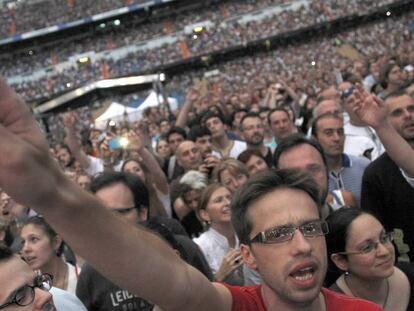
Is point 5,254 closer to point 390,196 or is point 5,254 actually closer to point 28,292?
point 28,292

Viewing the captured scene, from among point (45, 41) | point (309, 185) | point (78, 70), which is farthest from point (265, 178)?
point (45, 41)

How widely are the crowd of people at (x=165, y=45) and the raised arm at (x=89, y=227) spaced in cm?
3143

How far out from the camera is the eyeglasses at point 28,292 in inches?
75.5

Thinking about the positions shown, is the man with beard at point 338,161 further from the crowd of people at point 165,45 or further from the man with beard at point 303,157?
the crowd of people at point 165,45

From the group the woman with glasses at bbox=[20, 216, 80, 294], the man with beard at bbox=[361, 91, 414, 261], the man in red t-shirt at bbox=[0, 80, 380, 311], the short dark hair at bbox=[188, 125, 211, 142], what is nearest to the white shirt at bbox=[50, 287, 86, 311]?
the man in red t-shirt at bbox=[0, 80, 380, 311]

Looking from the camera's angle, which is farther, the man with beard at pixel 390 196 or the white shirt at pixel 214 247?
the white shirt at pixel 214 247

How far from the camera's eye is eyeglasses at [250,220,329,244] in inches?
65.6

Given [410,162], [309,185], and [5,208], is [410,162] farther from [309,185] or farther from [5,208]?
[5,208]

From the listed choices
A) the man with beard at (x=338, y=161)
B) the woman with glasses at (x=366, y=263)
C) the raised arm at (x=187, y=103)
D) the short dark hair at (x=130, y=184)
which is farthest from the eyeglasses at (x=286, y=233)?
the raised arm at (x=187, y=103)

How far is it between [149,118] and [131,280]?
41.6 feet

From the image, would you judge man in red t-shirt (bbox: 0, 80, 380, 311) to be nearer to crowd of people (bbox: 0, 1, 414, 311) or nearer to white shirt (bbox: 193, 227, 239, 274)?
crowd of people (bbox: 0, 1, 414, 311)

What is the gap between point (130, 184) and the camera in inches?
126

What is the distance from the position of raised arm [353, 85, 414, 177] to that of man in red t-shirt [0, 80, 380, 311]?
52.6 inches

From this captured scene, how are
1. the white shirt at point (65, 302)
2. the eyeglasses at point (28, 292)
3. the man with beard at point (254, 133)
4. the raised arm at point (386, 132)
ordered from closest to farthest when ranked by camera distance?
1. the eyeglasses at point (28, 292)
2. the white shirt at point (65, 302)
3. the raised arm at point (386, 132)
4. the man with beard at point (254, 133)
